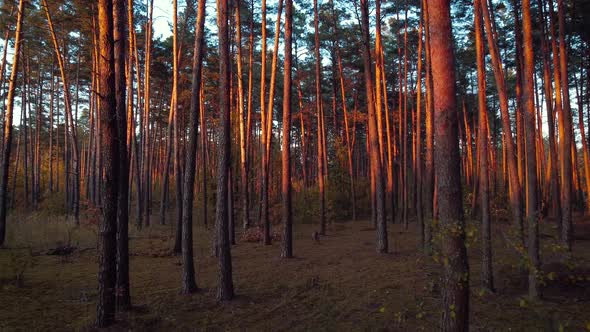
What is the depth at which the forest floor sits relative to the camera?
233 inches

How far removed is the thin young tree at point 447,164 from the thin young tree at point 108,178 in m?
4.78

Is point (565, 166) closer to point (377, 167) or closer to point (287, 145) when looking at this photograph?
point (377, 167)

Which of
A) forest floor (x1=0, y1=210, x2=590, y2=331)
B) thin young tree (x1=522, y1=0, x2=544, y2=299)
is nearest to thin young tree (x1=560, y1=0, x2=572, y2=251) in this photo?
forest floor (x1=0, y1=210, x2=590, y2=331)

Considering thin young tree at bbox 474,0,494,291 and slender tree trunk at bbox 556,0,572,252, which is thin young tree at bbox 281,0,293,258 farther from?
slender tree trunk at bbox 556,0,572,252

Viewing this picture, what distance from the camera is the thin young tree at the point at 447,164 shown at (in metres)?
3.66

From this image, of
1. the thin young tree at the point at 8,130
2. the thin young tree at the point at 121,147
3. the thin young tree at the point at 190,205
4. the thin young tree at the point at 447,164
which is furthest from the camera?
the thin young tree at the point at 8,130

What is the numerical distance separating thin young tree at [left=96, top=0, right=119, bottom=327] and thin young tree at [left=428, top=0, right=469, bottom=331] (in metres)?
4.78

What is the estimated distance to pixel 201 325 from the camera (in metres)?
5.99

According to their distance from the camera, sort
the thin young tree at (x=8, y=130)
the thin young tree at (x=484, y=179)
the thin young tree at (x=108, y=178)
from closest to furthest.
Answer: the thin young tree at (x=108, y=178) → the thin young tree at (x=484, y=179) → the thin young tree at (x=8, y=130)

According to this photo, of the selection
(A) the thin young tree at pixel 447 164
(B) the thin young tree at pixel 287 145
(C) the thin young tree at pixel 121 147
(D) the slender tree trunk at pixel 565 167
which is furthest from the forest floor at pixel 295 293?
(D) the slender tree trunk at pixel 565 167

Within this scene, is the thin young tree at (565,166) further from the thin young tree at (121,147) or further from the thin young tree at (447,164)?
the thin young tree at (121,147)

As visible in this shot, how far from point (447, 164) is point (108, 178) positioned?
4918 millimetres

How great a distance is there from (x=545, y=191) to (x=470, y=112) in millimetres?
8142

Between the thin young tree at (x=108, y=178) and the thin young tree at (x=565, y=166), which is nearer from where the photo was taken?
the thin young tree at (x=108, y=178)
